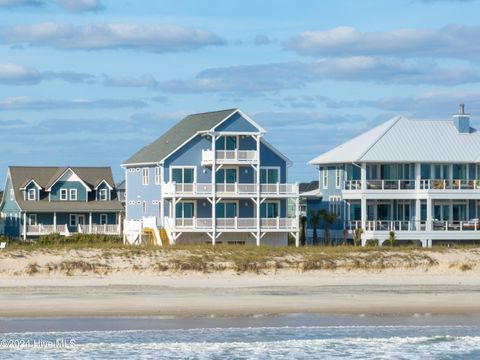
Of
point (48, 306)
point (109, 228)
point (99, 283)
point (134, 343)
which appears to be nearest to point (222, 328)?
point (134, 343)

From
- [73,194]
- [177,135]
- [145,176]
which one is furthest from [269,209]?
[73,194]

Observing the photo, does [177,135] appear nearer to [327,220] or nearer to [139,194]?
[139,194]

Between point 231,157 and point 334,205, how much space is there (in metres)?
7.79

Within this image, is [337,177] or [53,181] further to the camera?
[53,181]

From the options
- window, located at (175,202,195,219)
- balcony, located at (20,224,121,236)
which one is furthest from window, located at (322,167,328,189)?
balcony, located at (20,224,121,236)

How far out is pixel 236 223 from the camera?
59.7 meters

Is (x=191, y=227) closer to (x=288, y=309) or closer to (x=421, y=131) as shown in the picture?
(x=421, y=131)

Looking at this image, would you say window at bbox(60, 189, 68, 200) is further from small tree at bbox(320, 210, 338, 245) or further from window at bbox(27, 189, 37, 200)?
small tree at bbox(320, 210, 338, 245)

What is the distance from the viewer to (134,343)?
93.2 ft

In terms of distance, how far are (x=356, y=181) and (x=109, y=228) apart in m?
19.7

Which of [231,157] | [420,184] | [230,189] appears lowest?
[230,189]

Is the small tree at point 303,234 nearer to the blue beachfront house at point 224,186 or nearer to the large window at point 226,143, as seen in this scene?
the blue beachfront house at point 224,186

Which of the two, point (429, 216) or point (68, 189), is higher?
point (68, 189)

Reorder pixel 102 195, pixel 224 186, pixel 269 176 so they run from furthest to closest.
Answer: pixel 102 195
pixel 269 176
pixel 224 186
